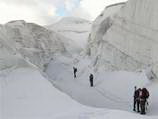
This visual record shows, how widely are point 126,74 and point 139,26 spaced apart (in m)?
4.43

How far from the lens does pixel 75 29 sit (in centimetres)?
6662

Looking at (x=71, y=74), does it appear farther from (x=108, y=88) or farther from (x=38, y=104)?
(x=38, y=104)

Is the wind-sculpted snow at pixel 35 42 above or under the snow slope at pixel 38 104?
under

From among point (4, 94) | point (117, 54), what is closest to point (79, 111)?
point (4, 94)

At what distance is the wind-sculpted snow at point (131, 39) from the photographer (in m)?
25.7

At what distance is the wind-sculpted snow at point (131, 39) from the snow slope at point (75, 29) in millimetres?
19537

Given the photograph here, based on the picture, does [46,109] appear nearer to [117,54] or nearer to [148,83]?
[148,83]

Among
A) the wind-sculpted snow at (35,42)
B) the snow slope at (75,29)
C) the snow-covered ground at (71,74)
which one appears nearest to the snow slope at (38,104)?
the snow-covered ground at (71,74)

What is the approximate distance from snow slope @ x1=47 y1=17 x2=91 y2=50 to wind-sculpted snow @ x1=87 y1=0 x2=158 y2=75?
64.1 ft

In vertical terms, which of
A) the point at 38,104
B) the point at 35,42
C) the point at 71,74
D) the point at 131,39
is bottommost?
the point at 71,74

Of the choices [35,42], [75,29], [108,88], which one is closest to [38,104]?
[108,88]

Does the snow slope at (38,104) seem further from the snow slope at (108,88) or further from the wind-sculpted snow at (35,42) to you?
the wind-sculpted snow at (35,42)

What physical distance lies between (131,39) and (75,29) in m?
38.1

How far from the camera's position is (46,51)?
47469 millimetres
